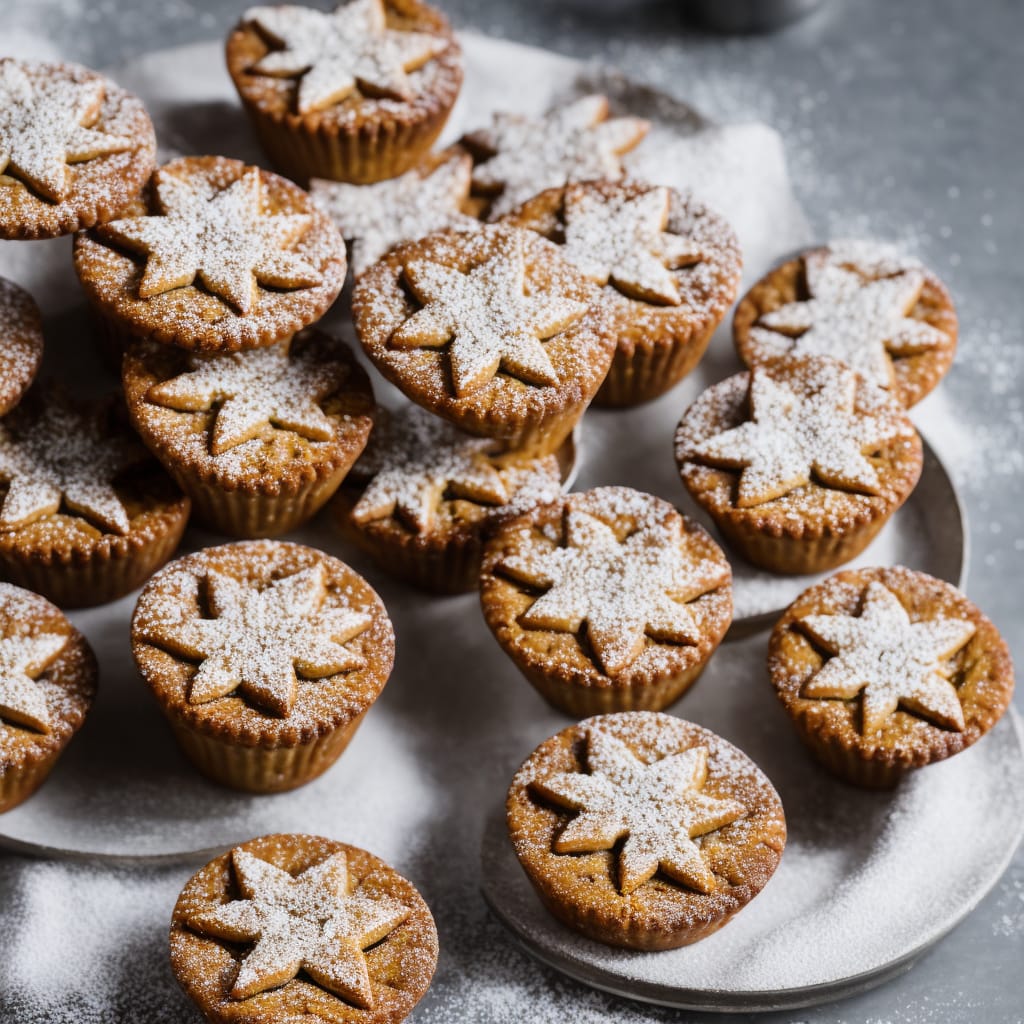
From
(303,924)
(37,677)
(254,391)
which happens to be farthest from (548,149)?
(303,924)

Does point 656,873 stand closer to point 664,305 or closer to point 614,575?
point 614,575

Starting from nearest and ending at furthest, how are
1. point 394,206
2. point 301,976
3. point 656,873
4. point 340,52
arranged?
point 301,976, point 656,873, point 394,206, point 340,52

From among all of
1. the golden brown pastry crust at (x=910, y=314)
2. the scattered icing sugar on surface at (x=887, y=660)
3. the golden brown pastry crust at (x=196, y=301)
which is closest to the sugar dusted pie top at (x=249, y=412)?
the golden brown pastry crust at (x=196, y=301)

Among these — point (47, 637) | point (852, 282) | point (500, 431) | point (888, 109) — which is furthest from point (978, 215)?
point (47, 637)

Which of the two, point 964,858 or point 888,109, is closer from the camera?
point 964,858

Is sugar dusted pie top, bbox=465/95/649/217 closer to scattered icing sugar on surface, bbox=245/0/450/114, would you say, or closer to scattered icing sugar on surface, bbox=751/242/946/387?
scattered icing sugar on surface, bbox=245/0/450/114

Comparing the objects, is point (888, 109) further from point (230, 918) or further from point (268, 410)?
point (230, 918)
